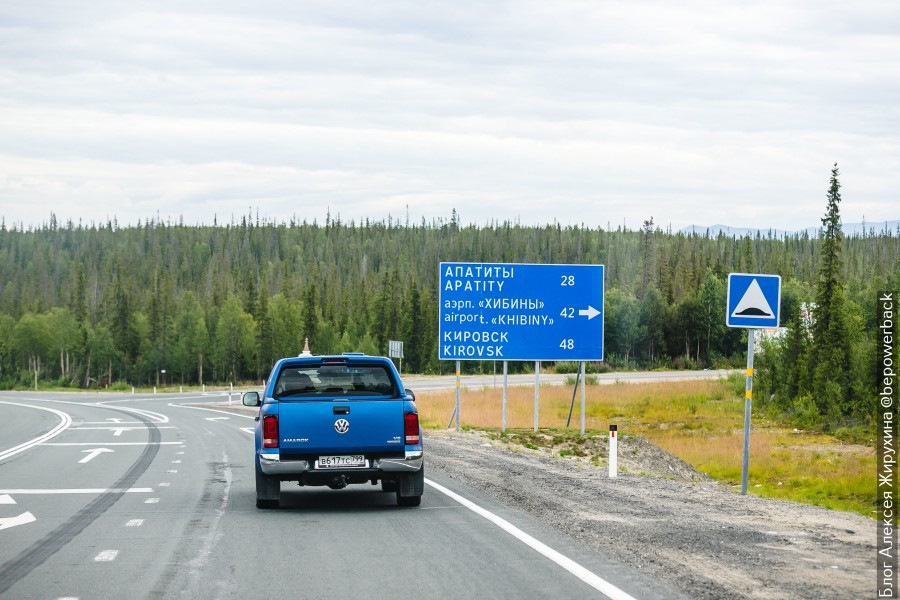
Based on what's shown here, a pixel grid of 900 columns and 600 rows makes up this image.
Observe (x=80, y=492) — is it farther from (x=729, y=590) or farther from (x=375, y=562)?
(x=729, y=590)

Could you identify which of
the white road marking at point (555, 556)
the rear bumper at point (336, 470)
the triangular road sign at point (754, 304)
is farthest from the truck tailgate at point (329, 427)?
the triangular road sign at point (754, 304)

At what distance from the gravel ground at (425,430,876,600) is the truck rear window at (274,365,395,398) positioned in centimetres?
238

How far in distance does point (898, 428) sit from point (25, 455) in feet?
119

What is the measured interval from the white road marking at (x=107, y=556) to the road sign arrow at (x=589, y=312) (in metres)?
21.4

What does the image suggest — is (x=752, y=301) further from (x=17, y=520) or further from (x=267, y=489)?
(x=17, y=520)

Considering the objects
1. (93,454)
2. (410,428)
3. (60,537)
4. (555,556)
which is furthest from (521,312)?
(555,556)

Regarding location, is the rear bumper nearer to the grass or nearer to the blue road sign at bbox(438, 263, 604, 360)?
the grass

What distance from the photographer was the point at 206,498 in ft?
47.4

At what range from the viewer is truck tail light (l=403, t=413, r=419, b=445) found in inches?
491

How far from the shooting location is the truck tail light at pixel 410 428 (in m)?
12.5

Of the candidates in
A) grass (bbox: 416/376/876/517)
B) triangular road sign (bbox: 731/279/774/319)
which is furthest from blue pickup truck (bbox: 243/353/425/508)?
grass (bbox: 416/376/876/517)

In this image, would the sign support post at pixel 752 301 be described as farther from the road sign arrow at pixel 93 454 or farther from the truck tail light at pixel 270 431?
the road sign arrow at pixel 93 454

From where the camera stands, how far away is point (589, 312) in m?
29.8

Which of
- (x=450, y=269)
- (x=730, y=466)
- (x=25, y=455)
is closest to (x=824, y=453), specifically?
(x=730, y=466)
